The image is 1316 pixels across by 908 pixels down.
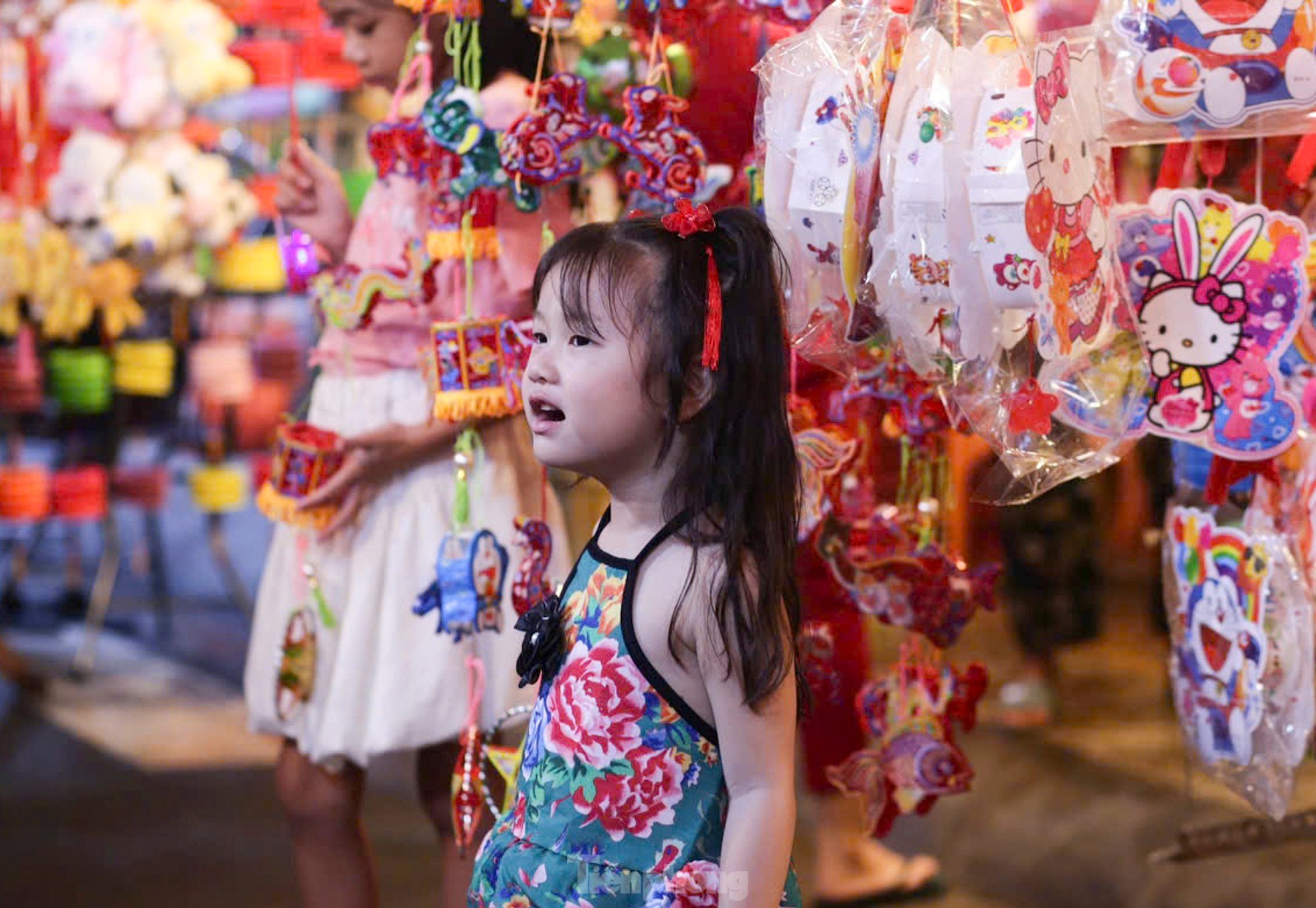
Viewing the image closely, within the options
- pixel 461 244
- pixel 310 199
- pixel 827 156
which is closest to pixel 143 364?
pixel 310 199

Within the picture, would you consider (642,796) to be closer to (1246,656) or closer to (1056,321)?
(1056,321)

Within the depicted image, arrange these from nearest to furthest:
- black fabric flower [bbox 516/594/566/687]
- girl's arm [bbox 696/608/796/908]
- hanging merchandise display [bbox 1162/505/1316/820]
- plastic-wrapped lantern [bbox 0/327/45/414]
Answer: girl's arm [bbox 696/608/796/908] < black fabric flower [bbox 516/594/566/687] < hanging merchandise display [bbox 1162/505/1316/820] < plastic-wrapped lantern [bbox 0/327/45/414]

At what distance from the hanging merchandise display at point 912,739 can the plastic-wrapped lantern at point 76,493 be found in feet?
8.52

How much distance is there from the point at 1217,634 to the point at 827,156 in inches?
25.1

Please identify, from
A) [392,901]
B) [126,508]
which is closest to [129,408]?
[126,508]

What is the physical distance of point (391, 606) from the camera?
1814 millimetres

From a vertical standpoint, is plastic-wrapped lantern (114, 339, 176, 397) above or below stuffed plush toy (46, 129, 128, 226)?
below

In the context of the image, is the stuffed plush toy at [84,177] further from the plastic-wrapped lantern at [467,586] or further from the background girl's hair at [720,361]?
the background girl's hair at [720,361]

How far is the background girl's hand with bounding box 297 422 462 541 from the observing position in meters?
1.78

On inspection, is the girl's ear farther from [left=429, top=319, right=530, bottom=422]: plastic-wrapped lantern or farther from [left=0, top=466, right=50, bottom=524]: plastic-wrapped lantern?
[left=0, top=466, right=50, bottom=524]: plastic-wrapped lantern

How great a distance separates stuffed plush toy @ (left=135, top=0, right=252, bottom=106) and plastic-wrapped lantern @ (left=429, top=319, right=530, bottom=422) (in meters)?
1.78

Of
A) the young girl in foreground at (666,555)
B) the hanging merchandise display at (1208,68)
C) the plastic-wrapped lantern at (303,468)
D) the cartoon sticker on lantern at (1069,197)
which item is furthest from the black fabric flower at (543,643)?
the hanging merchandise display at (1208,68)

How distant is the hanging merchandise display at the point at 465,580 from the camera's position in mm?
1631

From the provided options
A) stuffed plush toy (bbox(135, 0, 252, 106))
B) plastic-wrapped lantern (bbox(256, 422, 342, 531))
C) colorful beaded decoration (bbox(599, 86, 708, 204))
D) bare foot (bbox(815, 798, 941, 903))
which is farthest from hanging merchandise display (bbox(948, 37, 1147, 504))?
stuffed plush toy (bbox(135, 0, 252, 106))
